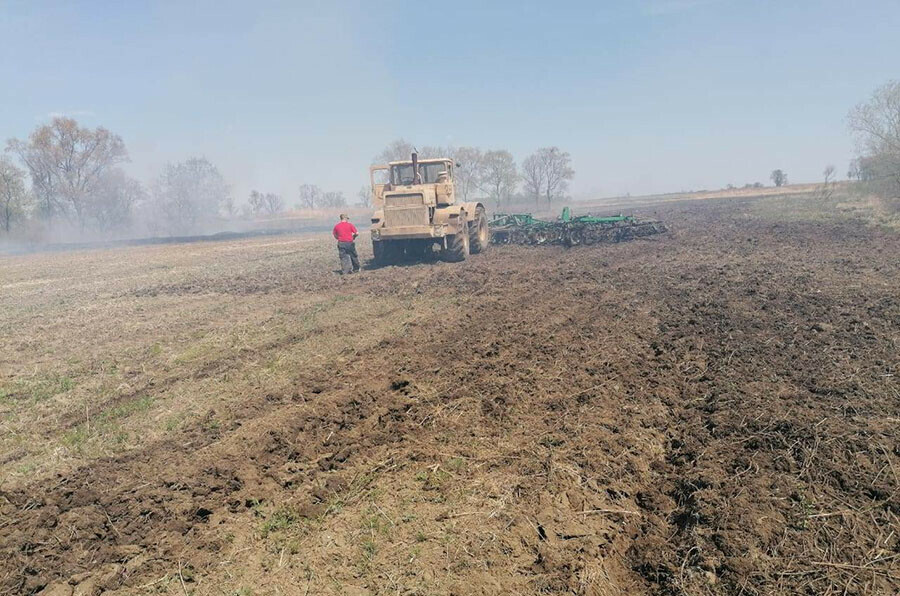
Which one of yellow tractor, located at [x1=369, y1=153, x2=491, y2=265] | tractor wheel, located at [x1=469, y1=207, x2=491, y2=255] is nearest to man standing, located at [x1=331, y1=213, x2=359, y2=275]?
yellow tractor, located at [x1=369, y1=153, x2=491, y2=265]

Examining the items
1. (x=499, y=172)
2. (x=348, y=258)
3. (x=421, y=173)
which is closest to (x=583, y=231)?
(x=421, y=173)

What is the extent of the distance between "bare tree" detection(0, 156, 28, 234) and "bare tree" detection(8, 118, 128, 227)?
20.3 feet

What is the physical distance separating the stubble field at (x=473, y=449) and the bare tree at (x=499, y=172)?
174 feet

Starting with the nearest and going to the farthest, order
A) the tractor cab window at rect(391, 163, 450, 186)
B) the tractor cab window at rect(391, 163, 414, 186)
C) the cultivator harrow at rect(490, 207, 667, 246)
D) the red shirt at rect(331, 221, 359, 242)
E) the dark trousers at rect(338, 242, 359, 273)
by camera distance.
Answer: the red shirt at rect(331, 221, 359, 242) < the dark trousers at rect(338, 242, 359, 273) < the tractor cab window at rect(391, 163, 450, 186) < the tractor cab window at rect(391, 163, 414, 186) < the cultivator harrow at rect(490, 207, 667, 246)

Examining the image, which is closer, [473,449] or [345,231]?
[473,449]

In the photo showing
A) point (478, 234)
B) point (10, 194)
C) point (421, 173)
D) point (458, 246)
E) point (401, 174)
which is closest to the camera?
point (458, 246)

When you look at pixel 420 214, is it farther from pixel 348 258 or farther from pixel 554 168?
pixel 554 168

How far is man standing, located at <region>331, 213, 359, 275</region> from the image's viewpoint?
12577mm

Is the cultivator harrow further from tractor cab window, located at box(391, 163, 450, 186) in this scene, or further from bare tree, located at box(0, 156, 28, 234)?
bare tree, located at box(0, 156, 28, 234)

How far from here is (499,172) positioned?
59.5 metres

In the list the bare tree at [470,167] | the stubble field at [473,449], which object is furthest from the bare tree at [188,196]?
the stubble field at [473,449]

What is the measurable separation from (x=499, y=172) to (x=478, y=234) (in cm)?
4583

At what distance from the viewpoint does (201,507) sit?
3.53 meters

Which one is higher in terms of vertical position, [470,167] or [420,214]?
[470,167]
